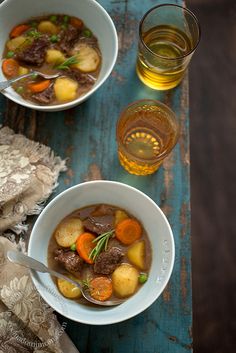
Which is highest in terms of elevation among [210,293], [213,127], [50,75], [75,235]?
[50,75]

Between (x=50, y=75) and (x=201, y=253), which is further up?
(x=50, y=75)

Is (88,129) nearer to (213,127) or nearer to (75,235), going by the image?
(75,235)

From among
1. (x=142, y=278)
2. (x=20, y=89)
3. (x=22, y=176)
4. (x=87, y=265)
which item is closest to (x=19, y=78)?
(x=20, y=89)

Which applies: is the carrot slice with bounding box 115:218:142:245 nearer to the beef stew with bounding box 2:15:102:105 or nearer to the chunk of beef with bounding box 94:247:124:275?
the chunk of beef with bounding box 94:247:124:275

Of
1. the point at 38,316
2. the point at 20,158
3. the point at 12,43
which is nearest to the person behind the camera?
the point at 38,316

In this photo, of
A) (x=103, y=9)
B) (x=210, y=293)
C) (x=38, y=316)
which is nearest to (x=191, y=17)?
(x=103, y=9)

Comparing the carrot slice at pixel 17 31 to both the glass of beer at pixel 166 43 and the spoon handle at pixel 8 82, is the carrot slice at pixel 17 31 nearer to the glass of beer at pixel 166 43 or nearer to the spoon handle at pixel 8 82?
the spoon handle at pixel 8 82

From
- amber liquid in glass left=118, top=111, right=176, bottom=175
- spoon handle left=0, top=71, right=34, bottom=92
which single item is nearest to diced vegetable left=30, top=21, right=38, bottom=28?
spoon handle left=0, top=71, right=34, bottom=92

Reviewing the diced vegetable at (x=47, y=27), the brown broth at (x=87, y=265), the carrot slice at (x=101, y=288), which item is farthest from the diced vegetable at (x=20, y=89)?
the carrot slice at (x=101, y=288)
